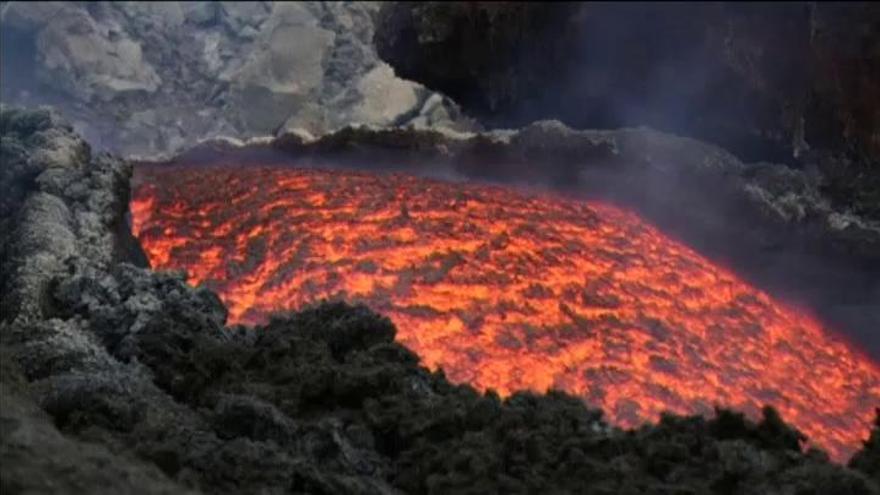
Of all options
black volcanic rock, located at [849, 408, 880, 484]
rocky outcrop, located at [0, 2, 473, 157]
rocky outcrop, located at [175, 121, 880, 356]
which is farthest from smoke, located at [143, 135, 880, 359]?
rocky outcrop, located at [0, 2, 473, 157]

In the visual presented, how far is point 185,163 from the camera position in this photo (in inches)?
532

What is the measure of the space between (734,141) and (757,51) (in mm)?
1277

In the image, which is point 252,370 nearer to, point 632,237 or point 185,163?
point 632,237

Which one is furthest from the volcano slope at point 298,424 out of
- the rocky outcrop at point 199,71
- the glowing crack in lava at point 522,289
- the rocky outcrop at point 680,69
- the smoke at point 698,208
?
the rocky outcrop at point 199,71

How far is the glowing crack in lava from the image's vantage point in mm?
7422

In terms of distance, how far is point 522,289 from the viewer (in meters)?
8.73

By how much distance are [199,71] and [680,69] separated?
13666 millimetres

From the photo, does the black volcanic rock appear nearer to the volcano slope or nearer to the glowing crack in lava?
the volcano slope

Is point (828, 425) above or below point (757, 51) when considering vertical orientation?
below

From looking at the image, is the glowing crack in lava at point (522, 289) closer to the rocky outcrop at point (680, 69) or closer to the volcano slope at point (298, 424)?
the rocky outcrop at point (680, 69)

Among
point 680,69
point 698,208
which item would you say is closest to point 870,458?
point 698,208

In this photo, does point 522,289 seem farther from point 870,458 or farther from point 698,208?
point 870,458

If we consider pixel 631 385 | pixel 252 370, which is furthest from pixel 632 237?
pixel 252 370

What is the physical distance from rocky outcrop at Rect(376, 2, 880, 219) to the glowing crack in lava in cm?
198
